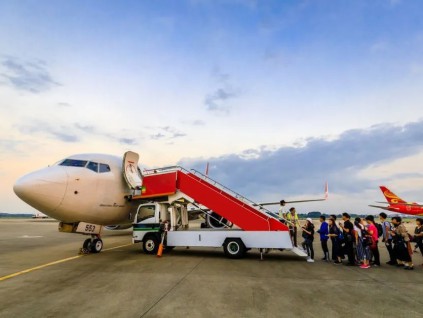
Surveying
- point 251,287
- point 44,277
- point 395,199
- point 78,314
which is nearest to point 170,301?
point 78,314

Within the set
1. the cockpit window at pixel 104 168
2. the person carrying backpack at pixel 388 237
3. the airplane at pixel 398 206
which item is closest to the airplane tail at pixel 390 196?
the airplane at pixel 398 206

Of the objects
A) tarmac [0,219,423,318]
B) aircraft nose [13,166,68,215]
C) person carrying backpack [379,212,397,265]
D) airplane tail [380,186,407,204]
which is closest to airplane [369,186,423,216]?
airplane tail [380,186,407,204]

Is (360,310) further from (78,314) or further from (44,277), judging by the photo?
(44,277)

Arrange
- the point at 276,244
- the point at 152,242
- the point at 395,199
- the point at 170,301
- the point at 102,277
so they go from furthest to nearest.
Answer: the point at 395,199 → the point at 152,242 → the point at 276,244 → the point at 102,277 → the point at 170,301

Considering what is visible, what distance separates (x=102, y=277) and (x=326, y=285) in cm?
634

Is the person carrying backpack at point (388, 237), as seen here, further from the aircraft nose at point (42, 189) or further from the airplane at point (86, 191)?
the aircraft nose at point (42, 189)

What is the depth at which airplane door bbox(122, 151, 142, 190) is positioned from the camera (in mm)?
15068

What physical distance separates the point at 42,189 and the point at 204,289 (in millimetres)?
7668

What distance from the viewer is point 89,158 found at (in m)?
14.1

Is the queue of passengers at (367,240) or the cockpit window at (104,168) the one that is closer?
the queue of passengers at (367,240)

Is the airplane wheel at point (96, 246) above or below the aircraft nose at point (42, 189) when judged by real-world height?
below

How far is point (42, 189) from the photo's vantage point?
1134cm

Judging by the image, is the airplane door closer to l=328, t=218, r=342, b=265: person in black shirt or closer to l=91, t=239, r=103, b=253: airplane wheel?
l=91, t=239, r=103, b=253: airplane wheel

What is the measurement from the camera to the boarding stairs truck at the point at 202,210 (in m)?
12.2
